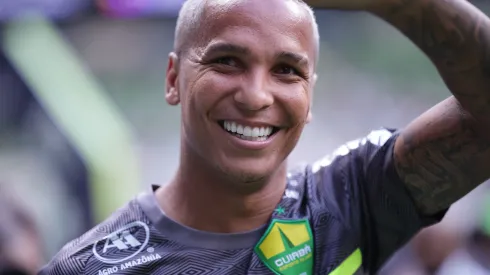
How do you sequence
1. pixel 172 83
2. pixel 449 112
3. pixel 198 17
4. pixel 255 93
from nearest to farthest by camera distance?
pixel 255 93
pixel 449 112
pixel 198 17
pixel 172 83

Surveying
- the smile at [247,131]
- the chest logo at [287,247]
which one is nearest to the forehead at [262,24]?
the smile at [247,131]

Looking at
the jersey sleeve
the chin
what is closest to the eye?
the chin

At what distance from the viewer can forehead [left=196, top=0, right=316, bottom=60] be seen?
2.32 m

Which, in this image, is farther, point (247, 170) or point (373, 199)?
point (373, 199)

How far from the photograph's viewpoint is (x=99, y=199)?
9.66 m

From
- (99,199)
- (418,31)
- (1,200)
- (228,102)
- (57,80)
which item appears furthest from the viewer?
(57,80)

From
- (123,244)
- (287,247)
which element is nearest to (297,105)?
(287,247)

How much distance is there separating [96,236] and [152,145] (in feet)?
25.4

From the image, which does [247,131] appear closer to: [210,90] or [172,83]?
[210,90]

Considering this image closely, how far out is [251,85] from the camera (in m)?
2.30

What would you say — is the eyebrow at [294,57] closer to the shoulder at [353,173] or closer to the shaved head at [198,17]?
the shaved head at [198,17]

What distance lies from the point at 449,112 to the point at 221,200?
0.72 m

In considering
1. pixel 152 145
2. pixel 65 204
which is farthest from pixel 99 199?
pixel 152 145

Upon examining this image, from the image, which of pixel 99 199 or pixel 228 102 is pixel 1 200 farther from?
pixel 99 199
